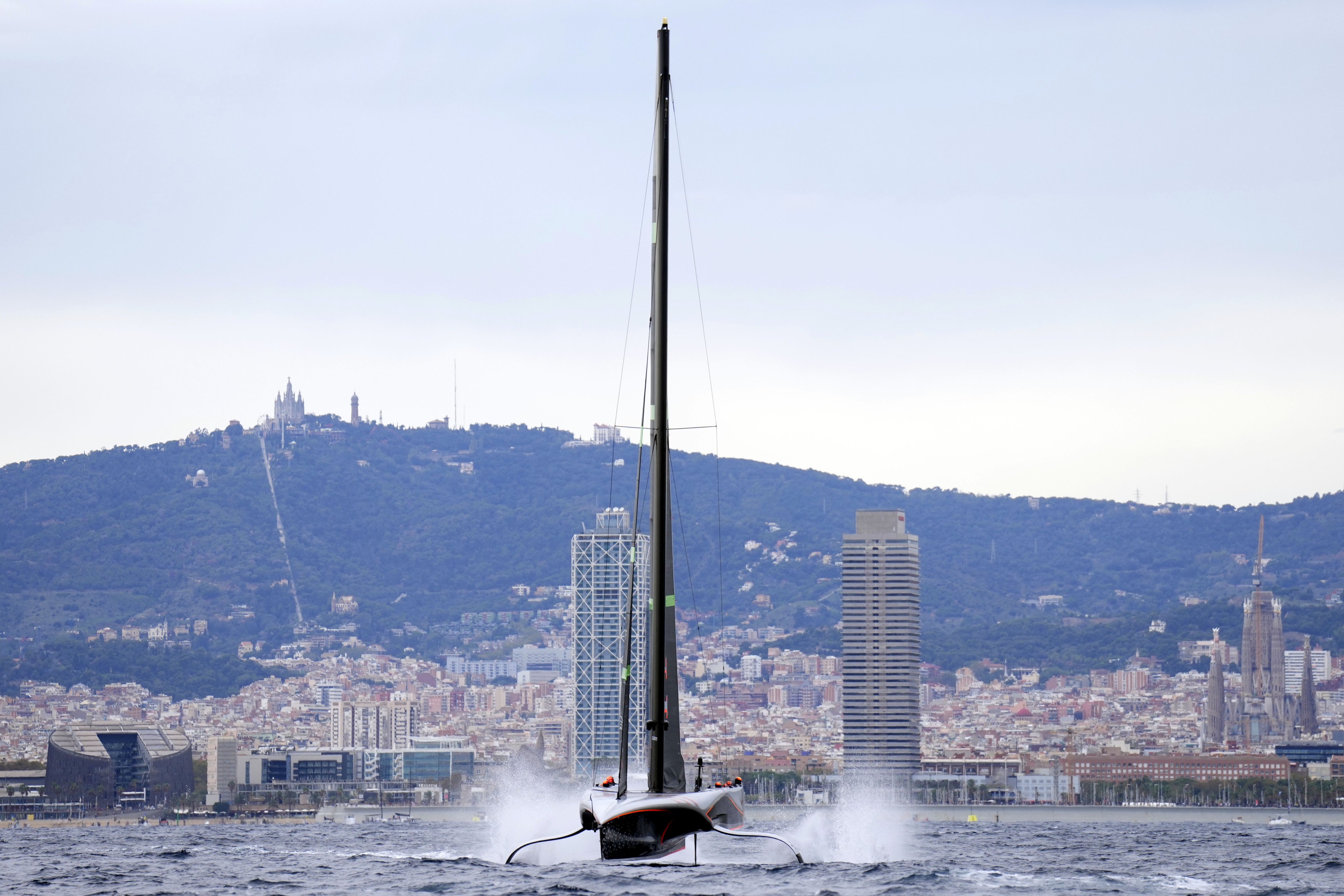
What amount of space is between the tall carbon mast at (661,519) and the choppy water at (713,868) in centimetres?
177

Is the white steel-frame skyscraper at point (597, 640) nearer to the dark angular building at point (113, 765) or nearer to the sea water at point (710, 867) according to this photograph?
the dark angular building at point (113, 765)

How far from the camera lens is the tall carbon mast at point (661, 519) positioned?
24984 millimetres

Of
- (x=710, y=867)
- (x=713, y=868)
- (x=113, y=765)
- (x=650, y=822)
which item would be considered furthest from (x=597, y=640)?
(x=650, y=822)

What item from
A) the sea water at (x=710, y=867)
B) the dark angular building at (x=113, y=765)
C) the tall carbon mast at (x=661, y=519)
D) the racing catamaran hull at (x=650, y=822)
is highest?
the tall carbon mast at (x=661, y=519)

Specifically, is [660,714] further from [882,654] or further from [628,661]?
[882,654]

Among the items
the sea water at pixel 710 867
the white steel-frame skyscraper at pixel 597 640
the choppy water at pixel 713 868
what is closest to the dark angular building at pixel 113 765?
the white steel-frame skyscraper at pixel 597 640

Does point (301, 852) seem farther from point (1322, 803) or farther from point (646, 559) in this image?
point (1322, 803)

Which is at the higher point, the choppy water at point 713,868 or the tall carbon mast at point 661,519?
the tall carbon mast at point 661,519

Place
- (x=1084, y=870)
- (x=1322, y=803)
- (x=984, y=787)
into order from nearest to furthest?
1. (x=1084, y=870)
2. (x=1322, y=803)
3. (x=984, y=787)

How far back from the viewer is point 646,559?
28141 millimetres

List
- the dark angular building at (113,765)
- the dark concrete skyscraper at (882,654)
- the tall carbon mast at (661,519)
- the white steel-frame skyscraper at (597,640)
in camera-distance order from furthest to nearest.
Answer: the dark concrete skyscraper at (882,654)
the white steel-frame skyscraper at (597,640)
the dark angular building at (113,765)
the tall carbon mast at (661,519)

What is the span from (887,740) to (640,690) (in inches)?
1778

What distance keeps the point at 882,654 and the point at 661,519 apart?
160 m

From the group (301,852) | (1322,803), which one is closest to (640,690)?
(1322,803)
